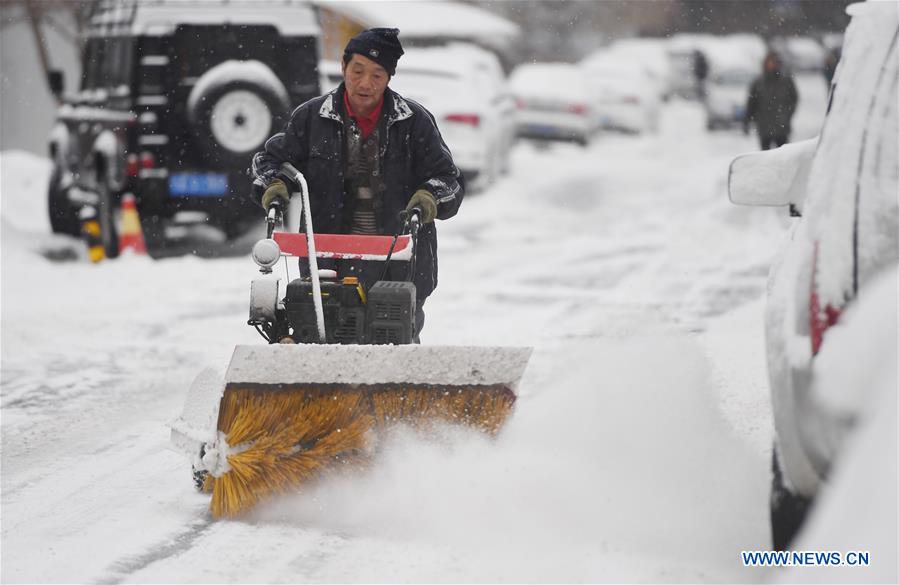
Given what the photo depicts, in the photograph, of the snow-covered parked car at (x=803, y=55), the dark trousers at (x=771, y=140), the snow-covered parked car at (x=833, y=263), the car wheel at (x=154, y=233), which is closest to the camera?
the snow-covered parked car at (x=833, y=263)

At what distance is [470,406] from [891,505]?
2119 millimetres

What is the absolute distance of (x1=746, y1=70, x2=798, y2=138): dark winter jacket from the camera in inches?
690

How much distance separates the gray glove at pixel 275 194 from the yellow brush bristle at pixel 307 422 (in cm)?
89

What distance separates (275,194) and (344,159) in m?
0.40

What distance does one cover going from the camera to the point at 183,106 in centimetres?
1163

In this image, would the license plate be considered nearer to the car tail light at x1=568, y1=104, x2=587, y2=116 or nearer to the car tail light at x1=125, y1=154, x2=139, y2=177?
the car tail light at x1=568, y1=104, x2=587, y2=116

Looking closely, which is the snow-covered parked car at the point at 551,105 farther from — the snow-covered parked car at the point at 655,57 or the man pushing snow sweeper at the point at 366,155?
the man pushing snow sweeper at the point at 366,155

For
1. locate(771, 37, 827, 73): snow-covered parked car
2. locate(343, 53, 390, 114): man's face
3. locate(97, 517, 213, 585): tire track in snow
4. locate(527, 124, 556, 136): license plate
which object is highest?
locate(343, 53, 390, 114): man's face

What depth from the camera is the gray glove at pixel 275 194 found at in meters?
5.18

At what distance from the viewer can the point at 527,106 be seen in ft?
86.8

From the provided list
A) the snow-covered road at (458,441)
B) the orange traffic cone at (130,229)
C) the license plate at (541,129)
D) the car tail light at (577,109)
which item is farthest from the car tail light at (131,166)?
the car tail light at (577,109)

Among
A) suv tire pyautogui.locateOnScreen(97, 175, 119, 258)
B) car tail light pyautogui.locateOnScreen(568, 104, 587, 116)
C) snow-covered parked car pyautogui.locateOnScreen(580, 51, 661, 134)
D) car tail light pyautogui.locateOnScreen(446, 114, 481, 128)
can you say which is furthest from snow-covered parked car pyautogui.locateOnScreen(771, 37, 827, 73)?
suv tire pyautogui.locateOnScreen(97, 175, 119, 258)

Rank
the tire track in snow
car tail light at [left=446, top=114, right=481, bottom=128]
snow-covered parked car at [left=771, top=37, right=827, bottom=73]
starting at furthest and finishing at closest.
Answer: snow-covered parked car at [left=771, top=37, right=827, bottom=73] → car tail light at [left=446, top=114, right=481, bottom=128] → the tire track in snow

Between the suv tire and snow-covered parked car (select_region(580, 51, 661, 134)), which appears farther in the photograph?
snow-covered parked car (select_region(580, 51, 661, 134))
